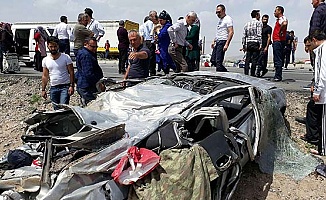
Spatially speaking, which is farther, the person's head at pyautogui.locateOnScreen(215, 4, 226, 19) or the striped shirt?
the striped shirt

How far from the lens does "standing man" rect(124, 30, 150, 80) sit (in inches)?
228

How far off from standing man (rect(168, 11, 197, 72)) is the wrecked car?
12.4ft

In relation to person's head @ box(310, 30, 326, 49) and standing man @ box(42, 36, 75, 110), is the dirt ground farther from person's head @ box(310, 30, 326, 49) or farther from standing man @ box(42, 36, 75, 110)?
person's head @ box(310, 30, 326, 49)

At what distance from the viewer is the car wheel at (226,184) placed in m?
3.31

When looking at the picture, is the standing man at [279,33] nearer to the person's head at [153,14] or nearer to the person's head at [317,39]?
the person's head at [153,14]

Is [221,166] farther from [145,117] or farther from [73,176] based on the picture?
[73,176]

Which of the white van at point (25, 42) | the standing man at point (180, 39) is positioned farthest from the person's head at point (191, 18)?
the white van at point (25, 42)

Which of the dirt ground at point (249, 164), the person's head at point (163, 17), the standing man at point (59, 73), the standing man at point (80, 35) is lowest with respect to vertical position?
the dirt ground at point (249, 164)

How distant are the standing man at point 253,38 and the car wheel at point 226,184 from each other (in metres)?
5.86

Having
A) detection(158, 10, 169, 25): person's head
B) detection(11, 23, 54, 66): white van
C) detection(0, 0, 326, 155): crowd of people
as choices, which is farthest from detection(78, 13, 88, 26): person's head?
detection(11, 23, 54, 66): white van

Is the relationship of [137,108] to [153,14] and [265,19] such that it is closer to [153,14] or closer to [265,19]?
[153,14]

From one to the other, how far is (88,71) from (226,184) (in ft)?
9.99

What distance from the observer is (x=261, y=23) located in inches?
350

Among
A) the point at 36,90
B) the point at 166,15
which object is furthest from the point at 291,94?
the point at 36,90
